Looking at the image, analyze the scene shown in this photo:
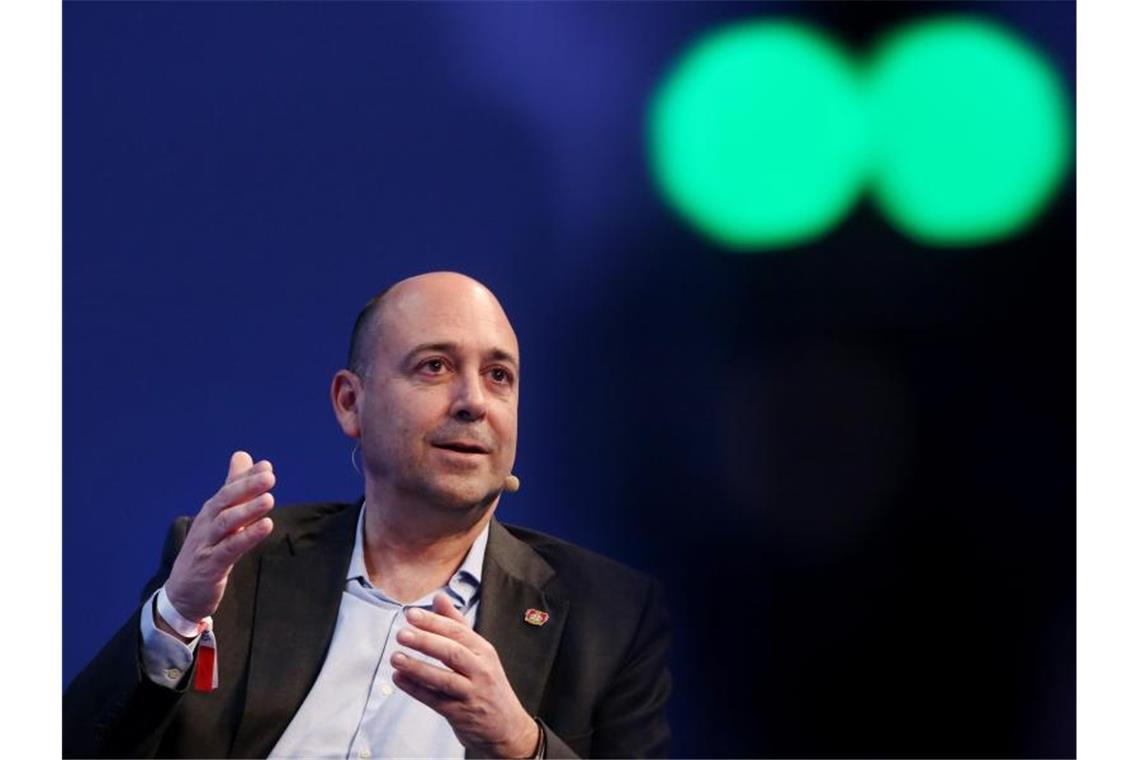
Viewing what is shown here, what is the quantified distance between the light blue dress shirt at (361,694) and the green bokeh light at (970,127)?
1420mm

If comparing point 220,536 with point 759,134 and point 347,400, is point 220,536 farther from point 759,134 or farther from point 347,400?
point 759,134

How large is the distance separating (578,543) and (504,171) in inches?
34.2

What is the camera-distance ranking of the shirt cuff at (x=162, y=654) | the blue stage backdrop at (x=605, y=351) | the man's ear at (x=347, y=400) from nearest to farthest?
the shirt cuff at (x=162, y=654) < the man's ear at (x=347, y=400) < the blue stage backdrop at (x=605, y=351)

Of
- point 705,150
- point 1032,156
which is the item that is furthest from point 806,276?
point 1032,156

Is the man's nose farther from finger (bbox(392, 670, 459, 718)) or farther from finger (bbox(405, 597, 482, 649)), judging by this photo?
finger (bbox(392, 670, 459, 718))

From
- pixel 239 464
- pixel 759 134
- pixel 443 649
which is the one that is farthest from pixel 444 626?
pixel 759 134

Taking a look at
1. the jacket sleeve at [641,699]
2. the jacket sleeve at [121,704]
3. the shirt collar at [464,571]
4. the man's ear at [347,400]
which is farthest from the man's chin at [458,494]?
the jacket sleeve at [121,704]

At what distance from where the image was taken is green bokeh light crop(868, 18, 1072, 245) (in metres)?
3.11

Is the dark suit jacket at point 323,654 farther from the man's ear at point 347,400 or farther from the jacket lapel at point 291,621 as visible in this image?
the man's ear at point 347,400

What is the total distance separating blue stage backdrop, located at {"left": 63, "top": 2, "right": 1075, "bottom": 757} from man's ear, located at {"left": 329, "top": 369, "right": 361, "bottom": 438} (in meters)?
0.04

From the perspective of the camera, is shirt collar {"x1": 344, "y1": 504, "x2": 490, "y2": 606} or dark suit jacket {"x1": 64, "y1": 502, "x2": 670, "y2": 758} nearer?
dark suit jacket {"x1": 64, "y1": 502, "x2": 670, "y2": 758}

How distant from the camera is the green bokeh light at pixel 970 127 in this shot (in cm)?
311

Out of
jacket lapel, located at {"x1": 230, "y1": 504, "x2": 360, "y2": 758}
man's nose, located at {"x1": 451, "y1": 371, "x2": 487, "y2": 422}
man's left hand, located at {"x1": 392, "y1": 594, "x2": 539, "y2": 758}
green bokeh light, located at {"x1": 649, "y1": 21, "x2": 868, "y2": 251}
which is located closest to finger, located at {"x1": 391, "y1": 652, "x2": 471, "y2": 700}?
man's left hand, located at {"x1": 392, "y1": 594, "x2": 539, "y2": 758}

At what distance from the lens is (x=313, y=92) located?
2992 mm
